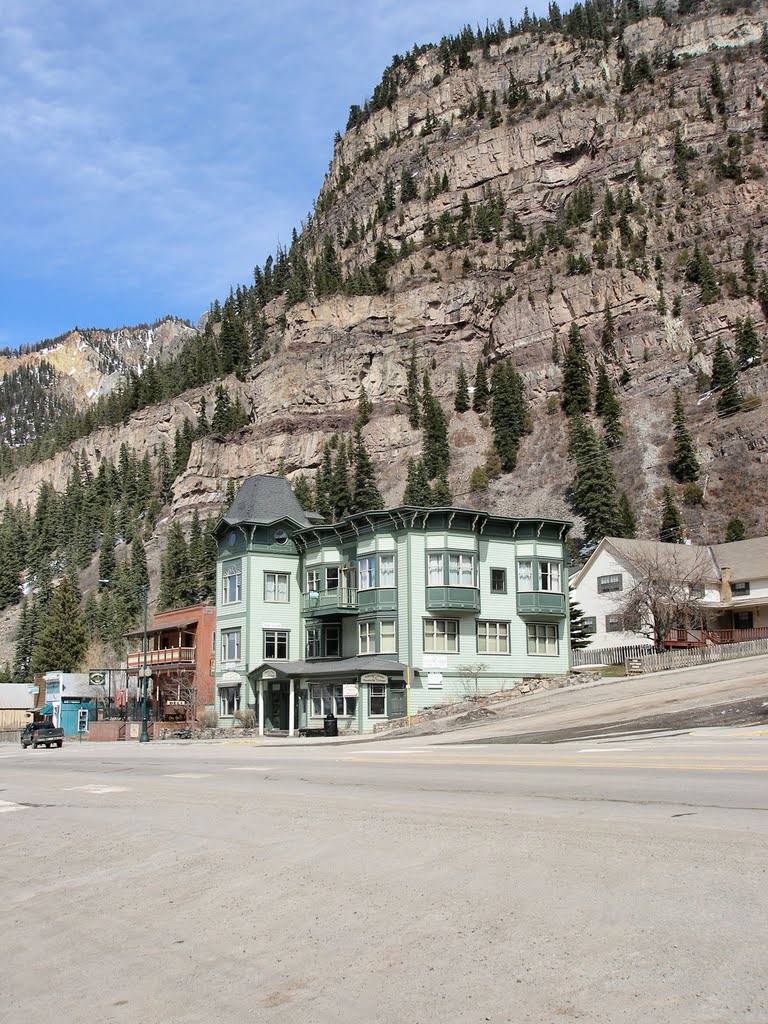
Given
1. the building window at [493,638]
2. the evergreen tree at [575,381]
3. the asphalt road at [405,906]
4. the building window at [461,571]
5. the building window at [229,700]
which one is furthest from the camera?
the evergreen tree at [575,381]

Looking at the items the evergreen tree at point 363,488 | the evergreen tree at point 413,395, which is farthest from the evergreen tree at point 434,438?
the evergreen tree at point 363,488

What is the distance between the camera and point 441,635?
52781mm

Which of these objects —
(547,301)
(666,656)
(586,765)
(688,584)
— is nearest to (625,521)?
(688,584)

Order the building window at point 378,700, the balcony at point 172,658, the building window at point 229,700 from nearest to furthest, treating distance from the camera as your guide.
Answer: the building window at point 378,700
the building window at point 229,700
the balcony at point 172,658

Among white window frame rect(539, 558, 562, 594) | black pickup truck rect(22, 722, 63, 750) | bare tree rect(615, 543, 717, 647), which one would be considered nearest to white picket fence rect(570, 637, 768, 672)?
bare tree rect(615, 543, 717, 647)

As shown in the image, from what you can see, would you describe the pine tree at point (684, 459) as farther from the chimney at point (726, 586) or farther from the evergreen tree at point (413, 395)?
the evergreen tree at point (413, 395)

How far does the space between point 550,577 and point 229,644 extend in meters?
19.3

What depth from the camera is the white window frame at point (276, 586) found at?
59188 mm

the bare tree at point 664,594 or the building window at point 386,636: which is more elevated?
the bare tree at point 664,594

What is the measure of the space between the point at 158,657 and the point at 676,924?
67.2m

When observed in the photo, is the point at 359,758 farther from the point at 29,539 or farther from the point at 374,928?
the point at 29,539

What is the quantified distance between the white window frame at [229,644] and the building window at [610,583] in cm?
2888

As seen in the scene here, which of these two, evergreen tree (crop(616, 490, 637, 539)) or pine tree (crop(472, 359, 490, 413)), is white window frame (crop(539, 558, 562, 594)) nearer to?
evergreen tree (crop(616, 490, 637, 539))

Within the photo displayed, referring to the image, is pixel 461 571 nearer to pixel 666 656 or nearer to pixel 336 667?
pixel 336 667
